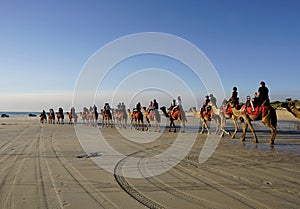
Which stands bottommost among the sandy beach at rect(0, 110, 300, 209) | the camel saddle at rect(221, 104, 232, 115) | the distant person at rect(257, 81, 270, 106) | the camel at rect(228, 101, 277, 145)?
the sandy beach at rect(0, 110, 300, 209)

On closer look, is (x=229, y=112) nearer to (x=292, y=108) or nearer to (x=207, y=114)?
(x=207, y=114)

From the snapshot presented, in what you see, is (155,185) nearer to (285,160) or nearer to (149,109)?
(285,160)

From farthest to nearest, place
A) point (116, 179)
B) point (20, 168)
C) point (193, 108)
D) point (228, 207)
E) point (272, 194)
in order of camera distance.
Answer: point (193, 108), point (20, 168), point (116, 179), point (272, 194), point (228, 207)

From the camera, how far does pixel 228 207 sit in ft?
15.7

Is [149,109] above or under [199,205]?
above

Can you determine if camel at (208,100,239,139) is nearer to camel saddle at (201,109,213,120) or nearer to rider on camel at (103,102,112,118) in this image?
camel saddle at (201,109,213,120)

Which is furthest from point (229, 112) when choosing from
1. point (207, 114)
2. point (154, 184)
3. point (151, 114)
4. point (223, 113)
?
point (154, 184)

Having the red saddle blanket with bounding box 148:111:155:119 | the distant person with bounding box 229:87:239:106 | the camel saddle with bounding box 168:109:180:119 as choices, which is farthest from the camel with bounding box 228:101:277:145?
the red saddle blanket with bounding box 148:111:155:119

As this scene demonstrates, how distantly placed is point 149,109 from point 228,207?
20270 millimetres

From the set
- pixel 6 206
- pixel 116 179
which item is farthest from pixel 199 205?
pixel 6 206

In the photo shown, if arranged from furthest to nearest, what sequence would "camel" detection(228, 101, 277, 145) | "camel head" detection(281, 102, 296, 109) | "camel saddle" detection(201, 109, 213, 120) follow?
"camel saddle" detection(201, 109, 213, 120), "camel" detection(228, 101, 277, 145), "camel head" detection(281, 102, 296, 109)

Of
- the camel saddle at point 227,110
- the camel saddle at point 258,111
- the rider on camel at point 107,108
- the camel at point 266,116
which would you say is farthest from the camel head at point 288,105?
the rider on camel at point 107,108

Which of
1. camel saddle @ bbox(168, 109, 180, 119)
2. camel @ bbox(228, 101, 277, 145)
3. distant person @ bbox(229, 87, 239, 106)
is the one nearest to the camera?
camel @ bbox(228, 101, 277, 145)

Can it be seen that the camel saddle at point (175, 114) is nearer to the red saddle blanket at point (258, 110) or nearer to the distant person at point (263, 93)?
the red saddle blanket at point (258, 110)
